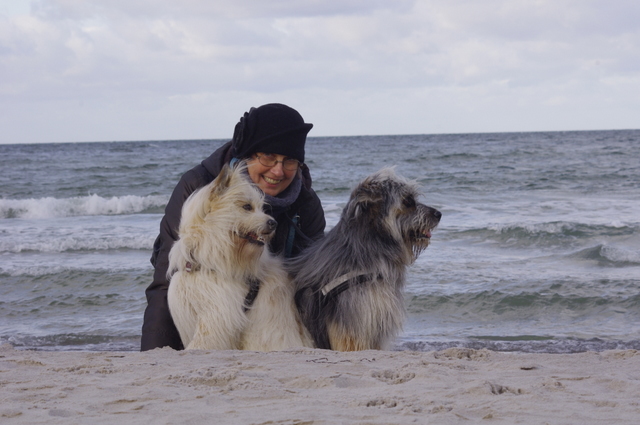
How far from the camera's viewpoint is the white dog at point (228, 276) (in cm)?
370

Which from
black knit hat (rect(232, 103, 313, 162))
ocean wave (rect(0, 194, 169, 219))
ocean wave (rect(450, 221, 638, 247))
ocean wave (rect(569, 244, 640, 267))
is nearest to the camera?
black knit hat (rect(232, 103, 313, 162))

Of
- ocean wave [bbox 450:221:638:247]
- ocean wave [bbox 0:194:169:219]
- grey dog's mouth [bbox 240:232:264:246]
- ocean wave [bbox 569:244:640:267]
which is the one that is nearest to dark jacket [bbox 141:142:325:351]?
grey dog's mouth [bbox 240:232:264:246]

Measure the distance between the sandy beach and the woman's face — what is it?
116 cm

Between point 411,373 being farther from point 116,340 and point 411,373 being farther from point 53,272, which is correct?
point 53,272

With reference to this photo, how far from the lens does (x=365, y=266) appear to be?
407 centimetres

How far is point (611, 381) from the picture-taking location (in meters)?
3.11

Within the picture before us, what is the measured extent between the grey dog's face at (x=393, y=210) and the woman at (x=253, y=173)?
0.53 metres

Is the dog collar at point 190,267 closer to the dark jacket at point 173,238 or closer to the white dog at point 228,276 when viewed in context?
the white dog at point 228,276

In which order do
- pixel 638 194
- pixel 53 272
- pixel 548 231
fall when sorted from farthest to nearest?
pixel 638 194 < pixel 548 231 < pixel 53 272

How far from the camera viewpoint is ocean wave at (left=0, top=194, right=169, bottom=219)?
48.4 ft

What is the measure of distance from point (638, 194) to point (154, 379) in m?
14.5

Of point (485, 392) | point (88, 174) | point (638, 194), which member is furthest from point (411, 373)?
point (88, 174)

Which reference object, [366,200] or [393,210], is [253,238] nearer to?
[366,200]

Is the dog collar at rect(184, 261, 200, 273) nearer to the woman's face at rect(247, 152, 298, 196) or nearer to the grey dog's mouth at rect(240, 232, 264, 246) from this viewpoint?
the grey dog's mouth at rect(240, 232, 264, 246)
